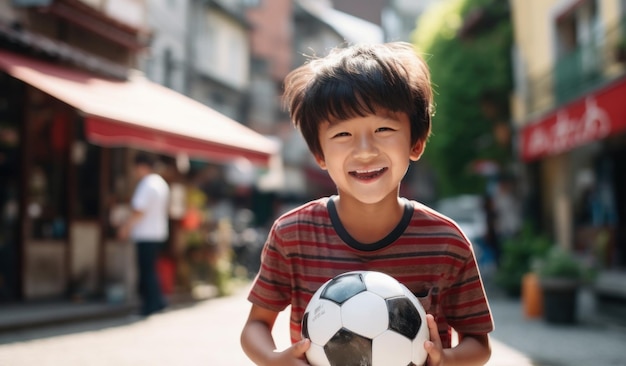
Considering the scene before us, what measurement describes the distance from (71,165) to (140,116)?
2033 millimetres

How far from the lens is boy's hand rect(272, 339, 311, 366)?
185cm

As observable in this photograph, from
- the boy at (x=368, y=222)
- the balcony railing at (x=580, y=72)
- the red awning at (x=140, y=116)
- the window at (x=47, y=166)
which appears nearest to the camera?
the boy at (x=368, y=222)

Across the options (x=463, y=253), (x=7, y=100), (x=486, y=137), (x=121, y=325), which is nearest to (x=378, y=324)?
(x=463, y=253)

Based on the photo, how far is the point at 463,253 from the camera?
209 centimetres

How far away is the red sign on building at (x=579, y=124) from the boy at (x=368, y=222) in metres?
9.10

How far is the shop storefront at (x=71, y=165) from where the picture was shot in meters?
8.92

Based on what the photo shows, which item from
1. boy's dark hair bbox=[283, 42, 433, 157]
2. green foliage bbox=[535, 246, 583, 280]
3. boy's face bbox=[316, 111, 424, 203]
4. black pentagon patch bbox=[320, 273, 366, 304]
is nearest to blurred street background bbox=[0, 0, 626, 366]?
green foliage bbox=[535, 246, 583, 280]

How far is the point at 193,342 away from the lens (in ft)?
21.9

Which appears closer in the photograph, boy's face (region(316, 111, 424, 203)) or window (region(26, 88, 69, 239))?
boy's face (region(316, 111, 424, 203))

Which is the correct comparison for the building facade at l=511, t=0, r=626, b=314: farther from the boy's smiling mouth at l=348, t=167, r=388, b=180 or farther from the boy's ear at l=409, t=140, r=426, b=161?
the boy's smiling mouth at l=348, t=167, r=388, b=180

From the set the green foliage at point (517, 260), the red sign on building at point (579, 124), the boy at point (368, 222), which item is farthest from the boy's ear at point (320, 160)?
the green foliage at point (517, 260)

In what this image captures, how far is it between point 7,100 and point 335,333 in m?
8.93

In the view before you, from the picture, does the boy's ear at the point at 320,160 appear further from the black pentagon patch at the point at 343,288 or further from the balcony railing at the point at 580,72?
the balcony railing at the point at 580,72

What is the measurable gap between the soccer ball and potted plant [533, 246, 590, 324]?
7024 mm
